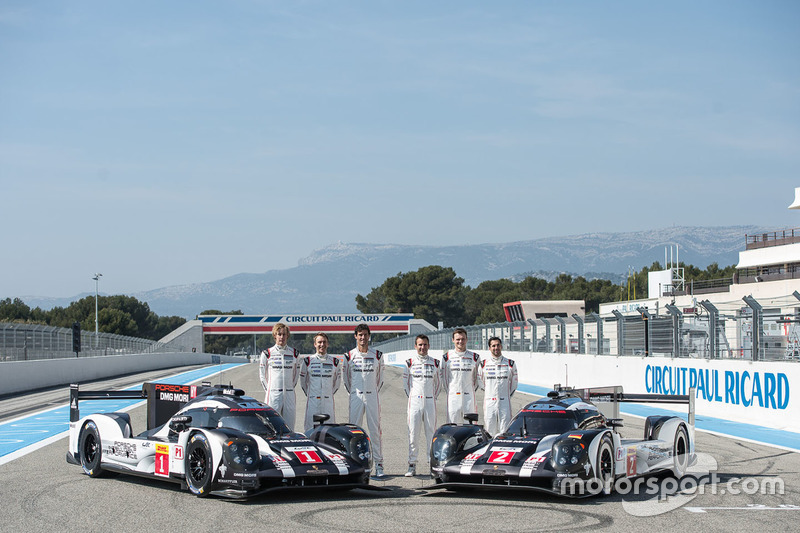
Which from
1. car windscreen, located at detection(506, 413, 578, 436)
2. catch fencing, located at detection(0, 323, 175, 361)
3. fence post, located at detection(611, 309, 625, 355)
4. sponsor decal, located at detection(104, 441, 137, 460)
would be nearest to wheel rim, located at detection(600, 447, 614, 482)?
car windscreen, located at detection(506, 413, 578, 436)

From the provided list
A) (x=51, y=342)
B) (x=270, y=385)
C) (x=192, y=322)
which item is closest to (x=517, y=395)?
(x=270, y=385)

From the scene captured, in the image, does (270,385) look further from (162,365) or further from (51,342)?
(162,365)

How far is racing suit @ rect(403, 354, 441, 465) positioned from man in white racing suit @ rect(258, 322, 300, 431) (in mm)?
1542

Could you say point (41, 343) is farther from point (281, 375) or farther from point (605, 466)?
point (605, 466)

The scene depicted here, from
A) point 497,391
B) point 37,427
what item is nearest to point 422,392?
point 497,391

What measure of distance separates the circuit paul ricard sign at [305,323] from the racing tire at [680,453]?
90393 millimetres

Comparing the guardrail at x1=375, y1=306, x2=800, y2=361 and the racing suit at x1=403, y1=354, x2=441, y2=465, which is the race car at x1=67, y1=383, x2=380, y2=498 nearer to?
the racing suit at x1=403, y1=354, x2=441, y2=465

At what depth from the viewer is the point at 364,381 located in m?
Result: 11.8

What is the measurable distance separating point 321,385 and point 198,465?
251 cm

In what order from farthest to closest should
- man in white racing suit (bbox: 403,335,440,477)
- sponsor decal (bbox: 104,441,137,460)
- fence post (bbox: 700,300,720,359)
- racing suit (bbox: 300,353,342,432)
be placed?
fence post (bbox: 700,300,720,359) → racing suit (bbox: 300,353,342,432) → man in white racing suit (bbox: 403,335,440,477) → sponsor decal (bbox: 104,441,137,460)

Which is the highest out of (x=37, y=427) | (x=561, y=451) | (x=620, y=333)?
(x=620, y=333)

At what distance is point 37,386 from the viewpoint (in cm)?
3212

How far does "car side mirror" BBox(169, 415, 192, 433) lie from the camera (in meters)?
10.2

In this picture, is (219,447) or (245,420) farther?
(245,420)
